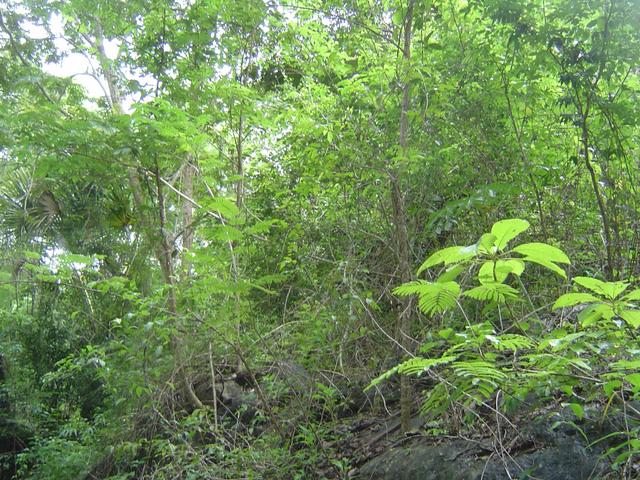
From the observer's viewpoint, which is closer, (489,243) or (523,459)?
(489,243)

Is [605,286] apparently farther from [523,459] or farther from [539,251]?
[523,459]

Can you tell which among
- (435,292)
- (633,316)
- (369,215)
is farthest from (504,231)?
(369,215)

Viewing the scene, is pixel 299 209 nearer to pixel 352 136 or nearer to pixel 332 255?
pixel 332 255

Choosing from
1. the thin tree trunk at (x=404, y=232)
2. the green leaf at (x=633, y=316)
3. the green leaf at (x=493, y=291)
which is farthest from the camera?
the thin tree trunk at (x=404, y=232)

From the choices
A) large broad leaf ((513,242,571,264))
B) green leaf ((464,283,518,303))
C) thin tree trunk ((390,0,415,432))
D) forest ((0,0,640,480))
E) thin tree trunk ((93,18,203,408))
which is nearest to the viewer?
large broad leaf ((513,242,571,264))

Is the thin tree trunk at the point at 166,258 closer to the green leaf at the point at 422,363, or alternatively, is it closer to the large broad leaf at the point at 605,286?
the green leaf at the point at 422,363

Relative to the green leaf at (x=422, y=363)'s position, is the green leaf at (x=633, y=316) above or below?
below

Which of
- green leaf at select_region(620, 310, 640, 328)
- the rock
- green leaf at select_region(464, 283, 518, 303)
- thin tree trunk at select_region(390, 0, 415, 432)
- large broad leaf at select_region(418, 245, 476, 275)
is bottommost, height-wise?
the rock

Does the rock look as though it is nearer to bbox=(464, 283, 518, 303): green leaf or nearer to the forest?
the forest

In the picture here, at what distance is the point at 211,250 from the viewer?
442 centimetres

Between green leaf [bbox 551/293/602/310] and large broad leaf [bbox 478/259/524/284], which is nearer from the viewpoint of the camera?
large broad leaf [bbox 478/259/524/284]

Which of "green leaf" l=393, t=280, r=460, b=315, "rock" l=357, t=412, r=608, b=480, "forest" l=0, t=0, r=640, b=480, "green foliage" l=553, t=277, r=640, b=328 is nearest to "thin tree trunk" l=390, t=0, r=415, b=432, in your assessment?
"forest" l=0, t=0, r=640, b=480

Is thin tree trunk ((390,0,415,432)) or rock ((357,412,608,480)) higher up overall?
thin tree trunk ((390,0,415,432))

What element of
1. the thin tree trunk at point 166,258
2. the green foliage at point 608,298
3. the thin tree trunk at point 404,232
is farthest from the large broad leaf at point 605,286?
the thin tree trunk at point 166,258
